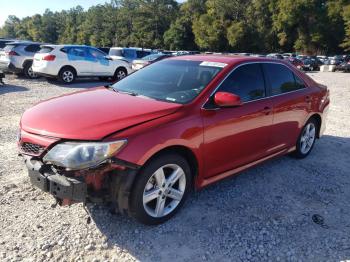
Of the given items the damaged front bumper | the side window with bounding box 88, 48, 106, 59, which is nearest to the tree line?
the side window with bounding box 88, 48, 106, 59

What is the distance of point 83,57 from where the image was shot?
1495cm

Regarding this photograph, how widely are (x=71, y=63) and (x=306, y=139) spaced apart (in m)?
11.1

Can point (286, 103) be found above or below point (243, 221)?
above

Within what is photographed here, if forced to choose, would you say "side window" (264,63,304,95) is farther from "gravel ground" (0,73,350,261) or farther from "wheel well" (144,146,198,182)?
"wheel well" (144,146,198,182)

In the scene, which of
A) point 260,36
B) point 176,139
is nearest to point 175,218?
point 176,139

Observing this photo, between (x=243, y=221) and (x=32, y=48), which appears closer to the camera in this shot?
(x=243, y=221)

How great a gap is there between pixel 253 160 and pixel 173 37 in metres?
66.0

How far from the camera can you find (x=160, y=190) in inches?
141

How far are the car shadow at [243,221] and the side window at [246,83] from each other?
118 centimetres

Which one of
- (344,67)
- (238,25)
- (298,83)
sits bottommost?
(344,67)

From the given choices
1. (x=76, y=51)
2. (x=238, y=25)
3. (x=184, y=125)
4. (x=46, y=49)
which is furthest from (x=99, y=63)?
(x=238, y=25)

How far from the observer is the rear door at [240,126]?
3896 millimetres

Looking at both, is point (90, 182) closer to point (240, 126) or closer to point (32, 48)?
point (240, 126)

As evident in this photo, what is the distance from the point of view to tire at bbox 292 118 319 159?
571 cm
